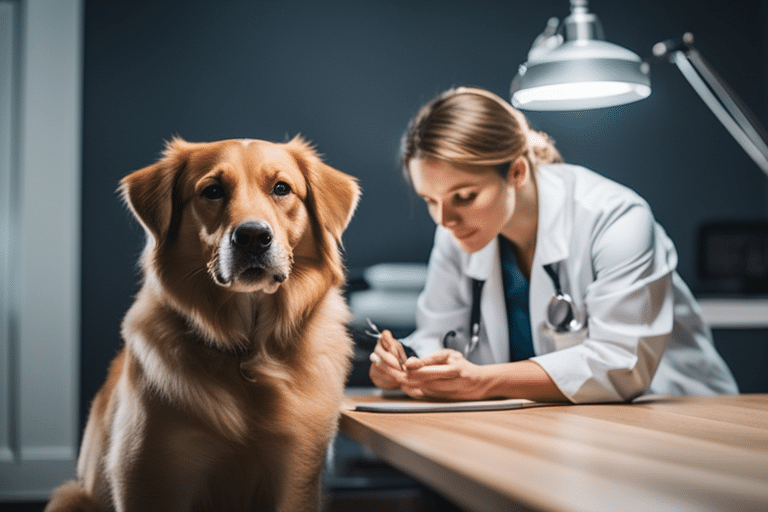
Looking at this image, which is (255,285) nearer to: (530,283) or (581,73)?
(530,283)

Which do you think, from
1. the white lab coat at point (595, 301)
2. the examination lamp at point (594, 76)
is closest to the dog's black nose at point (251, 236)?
the white lab coat at point (595, 301)

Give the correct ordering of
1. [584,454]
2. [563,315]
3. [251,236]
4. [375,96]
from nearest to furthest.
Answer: [584,454], [251,236], [563,315], [375,96]

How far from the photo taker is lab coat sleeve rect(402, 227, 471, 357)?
4.85 feet

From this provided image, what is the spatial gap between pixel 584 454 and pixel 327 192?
1.96ft

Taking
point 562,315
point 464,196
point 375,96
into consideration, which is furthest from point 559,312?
point 375,96

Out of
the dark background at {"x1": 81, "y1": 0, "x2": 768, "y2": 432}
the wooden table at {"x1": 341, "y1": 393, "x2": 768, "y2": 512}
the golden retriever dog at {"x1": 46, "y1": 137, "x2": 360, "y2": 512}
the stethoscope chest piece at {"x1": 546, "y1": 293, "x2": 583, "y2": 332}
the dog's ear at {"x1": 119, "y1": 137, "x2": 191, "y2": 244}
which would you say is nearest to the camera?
the wooden table at {"x1": 341, "y1": 393, "x2": 768, "y2": 512}

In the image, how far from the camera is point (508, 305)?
1.47 metres

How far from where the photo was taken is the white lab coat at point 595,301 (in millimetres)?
1147

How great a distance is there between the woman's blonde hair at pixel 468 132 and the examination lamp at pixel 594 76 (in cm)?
9

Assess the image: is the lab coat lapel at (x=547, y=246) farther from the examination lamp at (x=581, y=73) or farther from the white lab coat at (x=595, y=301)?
the examination lamp at (x=581, y=73)

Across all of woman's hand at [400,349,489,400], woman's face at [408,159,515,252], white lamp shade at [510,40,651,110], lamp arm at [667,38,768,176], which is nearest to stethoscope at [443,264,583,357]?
woman's face at [408,159,515,252]

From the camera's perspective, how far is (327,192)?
3.54ft

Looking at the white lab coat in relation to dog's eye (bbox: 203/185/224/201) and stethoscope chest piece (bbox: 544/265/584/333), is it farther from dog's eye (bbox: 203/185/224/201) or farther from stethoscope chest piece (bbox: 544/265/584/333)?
dog's eye (bbox: 203/185/224/201)

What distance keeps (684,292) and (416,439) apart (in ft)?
3.33
